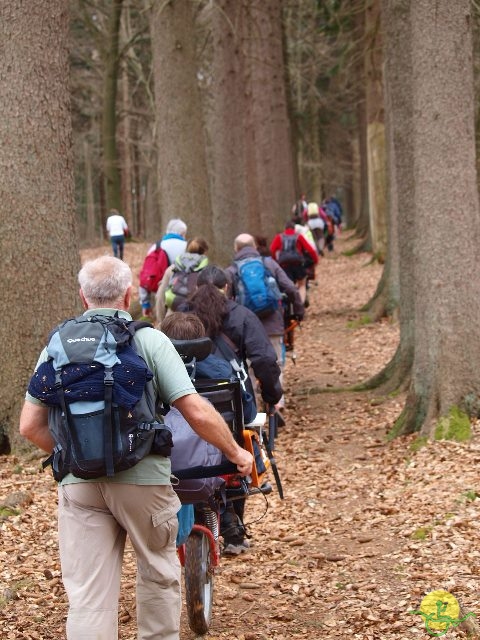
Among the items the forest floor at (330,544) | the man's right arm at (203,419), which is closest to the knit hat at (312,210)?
the forest floor at (330,544)

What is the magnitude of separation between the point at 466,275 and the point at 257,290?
2.27 metres

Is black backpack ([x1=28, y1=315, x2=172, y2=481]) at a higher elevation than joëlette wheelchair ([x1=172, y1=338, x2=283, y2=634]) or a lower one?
higher

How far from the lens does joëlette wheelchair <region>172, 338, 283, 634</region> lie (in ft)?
17.1

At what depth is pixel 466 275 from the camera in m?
8.55

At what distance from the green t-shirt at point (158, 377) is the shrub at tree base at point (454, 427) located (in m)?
4.74

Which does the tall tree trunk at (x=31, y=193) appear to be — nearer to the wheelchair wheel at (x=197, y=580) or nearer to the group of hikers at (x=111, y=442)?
the wheelchair wheel at (x=197, y=580)

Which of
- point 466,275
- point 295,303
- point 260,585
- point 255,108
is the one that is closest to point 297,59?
point 255,108

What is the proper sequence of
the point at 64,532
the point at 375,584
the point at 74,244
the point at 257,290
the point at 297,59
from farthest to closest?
the point at 297,59 < the point at 257,290 < the point at 74,244 < the point at 375,584 < the point at 64,532

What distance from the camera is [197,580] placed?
521cm

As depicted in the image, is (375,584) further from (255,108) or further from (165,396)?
(255,108)

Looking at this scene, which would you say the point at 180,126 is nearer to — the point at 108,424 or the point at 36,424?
the point at 36,424

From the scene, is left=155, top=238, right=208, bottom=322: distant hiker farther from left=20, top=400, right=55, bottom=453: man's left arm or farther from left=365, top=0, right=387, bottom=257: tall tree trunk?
left=365, top=0, right=387, bottom=257: tall tree trunk

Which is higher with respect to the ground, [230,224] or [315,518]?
[230,224]

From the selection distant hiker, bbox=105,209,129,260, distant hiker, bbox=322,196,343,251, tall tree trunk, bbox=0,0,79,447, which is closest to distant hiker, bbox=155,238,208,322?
tall tree trunk, bbox=0,0,79,447
